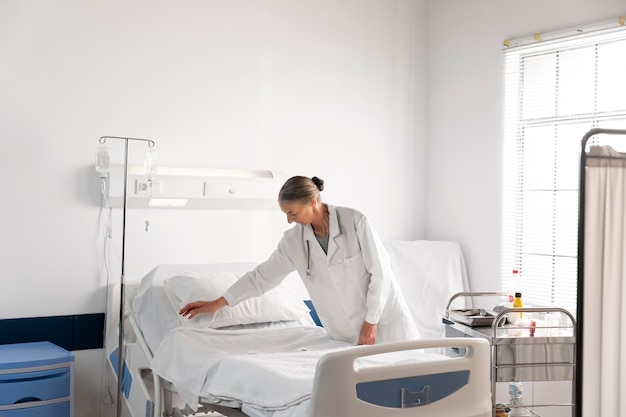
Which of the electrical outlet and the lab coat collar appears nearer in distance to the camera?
the lab coat collar

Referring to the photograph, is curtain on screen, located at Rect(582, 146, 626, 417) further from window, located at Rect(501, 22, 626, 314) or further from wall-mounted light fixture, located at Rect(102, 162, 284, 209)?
wall-mounted light fixture, located at Rect(102, 162, 284, 209)

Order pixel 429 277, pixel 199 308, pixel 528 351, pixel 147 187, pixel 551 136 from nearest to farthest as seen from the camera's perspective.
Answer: pixel 528 351 < pixel 199 308 < pixel 147 187 < pixel 551 136 < pixel 429 277

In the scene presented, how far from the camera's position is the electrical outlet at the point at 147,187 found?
13.1 feet

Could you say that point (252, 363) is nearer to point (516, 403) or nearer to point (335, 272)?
point (335, 272)

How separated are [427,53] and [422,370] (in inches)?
126

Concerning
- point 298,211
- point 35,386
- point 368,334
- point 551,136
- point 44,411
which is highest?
point 551,136

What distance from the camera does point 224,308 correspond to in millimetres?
3635

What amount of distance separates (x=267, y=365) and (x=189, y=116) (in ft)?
6.27

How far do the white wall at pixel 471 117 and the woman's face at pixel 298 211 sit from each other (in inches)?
73.1

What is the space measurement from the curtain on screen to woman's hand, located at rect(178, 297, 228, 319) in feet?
5.76

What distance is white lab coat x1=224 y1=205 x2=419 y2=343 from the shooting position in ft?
11.2

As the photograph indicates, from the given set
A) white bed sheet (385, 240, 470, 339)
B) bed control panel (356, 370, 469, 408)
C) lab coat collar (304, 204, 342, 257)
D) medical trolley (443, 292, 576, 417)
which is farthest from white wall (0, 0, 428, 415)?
bed control panel (356, 370, 469, 408)

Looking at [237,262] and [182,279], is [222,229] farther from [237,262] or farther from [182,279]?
[182,279]

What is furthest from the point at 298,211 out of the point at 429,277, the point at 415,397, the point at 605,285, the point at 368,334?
the point at 429,277
